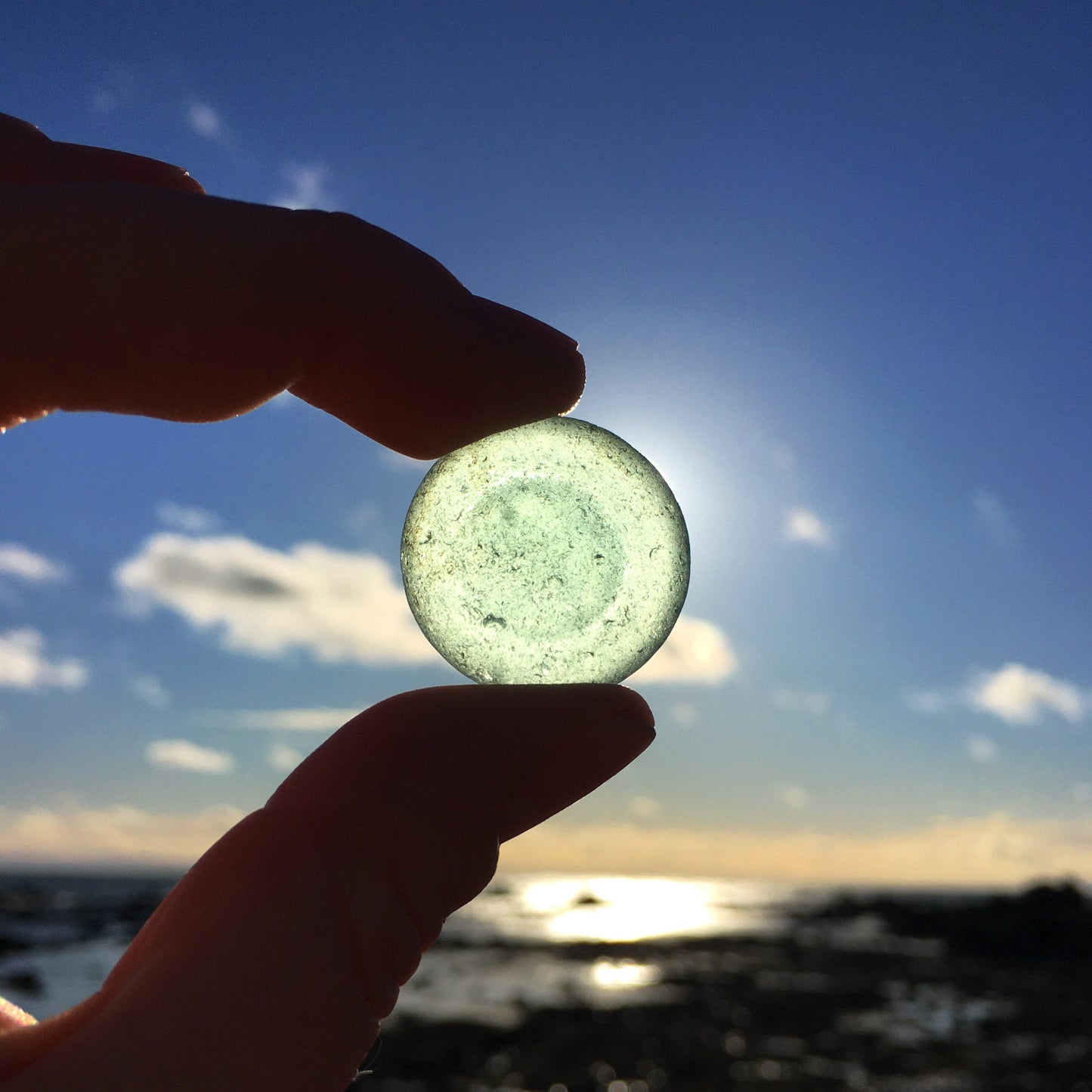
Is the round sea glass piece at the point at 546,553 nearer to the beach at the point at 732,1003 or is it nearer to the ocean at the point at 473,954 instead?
the beach at the point at 732,1003

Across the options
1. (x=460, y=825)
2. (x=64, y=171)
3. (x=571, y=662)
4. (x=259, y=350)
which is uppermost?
(x=64, y=171)

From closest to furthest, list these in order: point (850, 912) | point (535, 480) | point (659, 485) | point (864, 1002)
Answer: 1. point (535, 480)
2. point (659, 485)
3. point (864, 1002)
4. point (850, 912)

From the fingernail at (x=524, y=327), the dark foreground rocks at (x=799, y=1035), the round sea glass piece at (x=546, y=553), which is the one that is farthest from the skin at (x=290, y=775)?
the dark foreground rocks at (x=799, y=1035)

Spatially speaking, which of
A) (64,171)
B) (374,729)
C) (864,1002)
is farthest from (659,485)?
(864,1002)

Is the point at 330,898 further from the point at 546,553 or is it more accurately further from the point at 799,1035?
the point at 799,1035

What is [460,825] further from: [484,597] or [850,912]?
[850,912]

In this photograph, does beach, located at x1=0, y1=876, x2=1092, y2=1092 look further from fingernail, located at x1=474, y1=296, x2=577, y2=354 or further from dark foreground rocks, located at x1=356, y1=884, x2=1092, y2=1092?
fingernail, located at x1=474, y1=296, x2=577, y2=354

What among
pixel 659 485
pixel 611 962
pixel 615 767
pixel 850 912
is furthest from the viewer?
pixel 850 912

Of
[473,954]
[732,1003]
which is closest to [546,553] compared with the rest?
[732,1003]

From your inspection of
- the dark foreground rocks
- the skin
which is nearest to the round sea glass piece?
the skin
